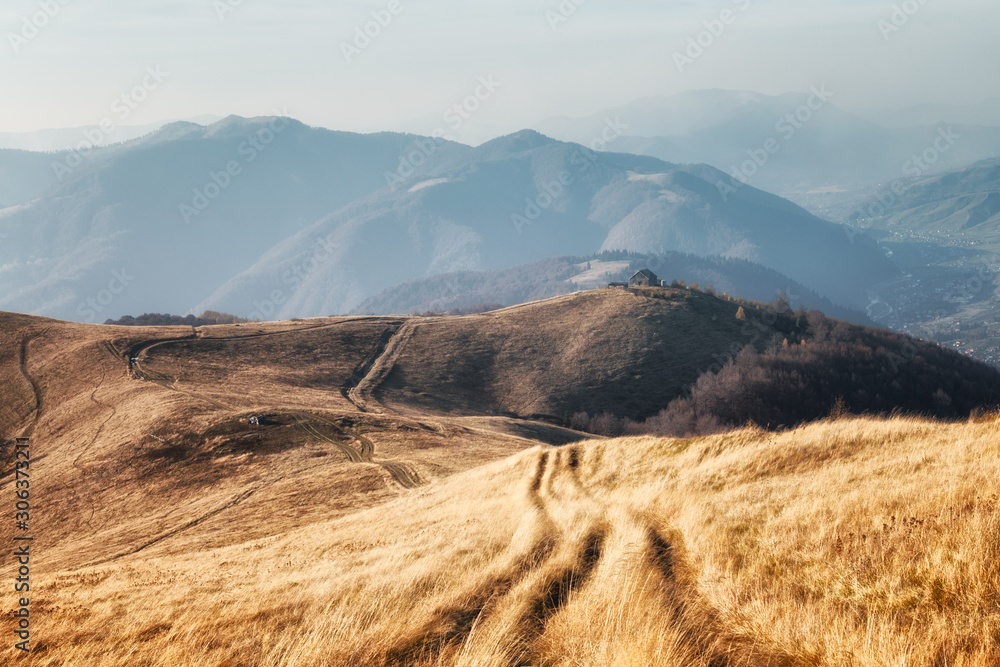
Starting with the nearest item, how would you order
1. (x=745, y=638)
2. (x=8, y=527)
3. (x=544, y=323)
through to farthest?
(x=745, y=638) < (x=8, y=527) < (x=544, y=323)

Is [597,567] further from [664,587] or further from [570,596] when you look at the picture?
[664,587]

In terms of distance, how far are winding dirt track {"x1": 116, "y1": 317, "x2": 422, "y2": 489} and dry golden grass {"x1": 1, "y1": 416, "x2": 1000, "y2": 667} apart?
21660mm

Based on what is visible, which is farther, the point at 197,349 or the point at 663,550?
the point at 197,349

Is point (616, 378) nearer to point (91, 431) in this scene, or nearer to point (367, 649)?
point (91, 431)

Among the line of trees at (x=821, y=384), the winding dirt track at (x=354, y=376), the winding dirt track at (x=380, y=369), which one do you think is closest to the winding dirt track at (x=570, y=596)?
the winding dirt track at (x=354, y=376)

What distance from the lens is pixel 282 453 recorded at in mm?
39781

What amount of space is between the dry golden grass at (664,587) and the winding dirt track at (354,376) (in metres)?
21.7

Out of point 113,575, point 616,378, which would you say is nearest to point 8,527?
point 113,575

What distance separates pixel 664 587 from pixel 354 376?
7101 cm

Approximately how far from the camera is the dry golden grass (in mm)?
5816

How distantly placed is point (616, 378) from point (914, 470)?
271ft

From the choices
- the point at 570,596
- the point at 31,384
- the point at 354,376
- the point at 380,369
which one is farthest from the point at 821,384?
the point at 31,384

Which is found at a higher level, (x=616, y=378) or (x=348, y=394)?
(x=348, y=394)

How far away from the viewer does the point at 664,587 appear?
7488 millimetres
